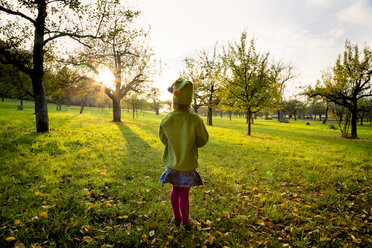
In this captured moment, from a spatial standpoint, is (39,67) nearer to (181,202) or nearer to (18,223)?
(18,223)

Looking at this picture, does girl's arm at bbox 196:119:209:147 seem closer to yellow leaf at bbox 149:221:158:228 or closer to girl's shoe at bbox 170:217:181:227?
girl's shoe at bbox 170:217:181:227

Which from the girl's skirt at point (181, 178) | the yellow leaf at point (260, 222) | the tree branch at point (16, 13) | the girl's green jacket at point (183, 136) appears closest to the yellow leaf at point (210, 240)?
the girl's skirt at point (181, 178)

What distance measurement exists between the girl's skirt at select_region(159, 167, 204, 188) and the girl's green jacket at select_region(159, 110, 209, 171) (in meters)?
0.12

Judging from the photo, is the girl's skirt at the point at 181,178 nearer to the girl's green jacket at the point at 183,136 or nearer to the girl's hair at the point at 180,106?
the girl's green jacket at the point at 183,136

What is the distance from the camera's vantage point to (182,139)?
303 cm

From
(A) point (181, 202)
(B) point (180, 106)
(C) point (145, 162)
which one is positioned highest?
(B) point (180, 106)

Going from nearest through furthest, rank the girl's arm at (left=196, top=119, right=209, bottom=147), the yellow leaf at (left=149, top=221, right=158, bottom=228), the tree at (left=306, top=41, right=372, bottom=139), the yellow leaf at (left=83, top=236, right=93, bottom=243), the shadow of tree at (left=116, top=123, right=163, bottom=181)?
1. the yellow leaf at (left=83, top=236, right=93, bottom=243)
2. the girl's arm at (left=196, top=119, right=209, bottom=147)
3. the yellow leaf at (left=149, top=221, right=158, bottom=228)
4. the shadow of tree at (left=116, top=123, right=163, bottom=181)
5. the tree at (left=306, top=41, right=372, bottom=139)

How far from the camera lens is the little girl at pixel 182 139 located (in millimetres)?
3023

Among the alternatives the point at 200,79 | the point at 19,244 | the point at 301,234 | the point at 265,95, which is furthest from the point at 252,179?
the point at 200,79

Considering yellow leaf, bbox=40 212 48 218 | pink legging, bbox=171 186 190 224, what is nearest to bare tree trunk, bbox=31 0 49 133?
yellow leaf, bbox=40 212 48 218

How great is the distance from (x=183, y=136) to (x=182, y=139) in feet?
0.19

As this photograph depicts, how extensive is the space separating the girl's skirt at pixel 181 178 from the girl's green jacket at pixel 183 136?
0.39 feet

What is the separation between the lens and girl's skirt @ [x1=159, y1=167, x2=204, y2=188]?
304 cm

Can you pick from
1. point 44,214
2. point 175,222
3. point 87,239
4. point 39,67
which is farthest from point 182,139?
point 39,67
